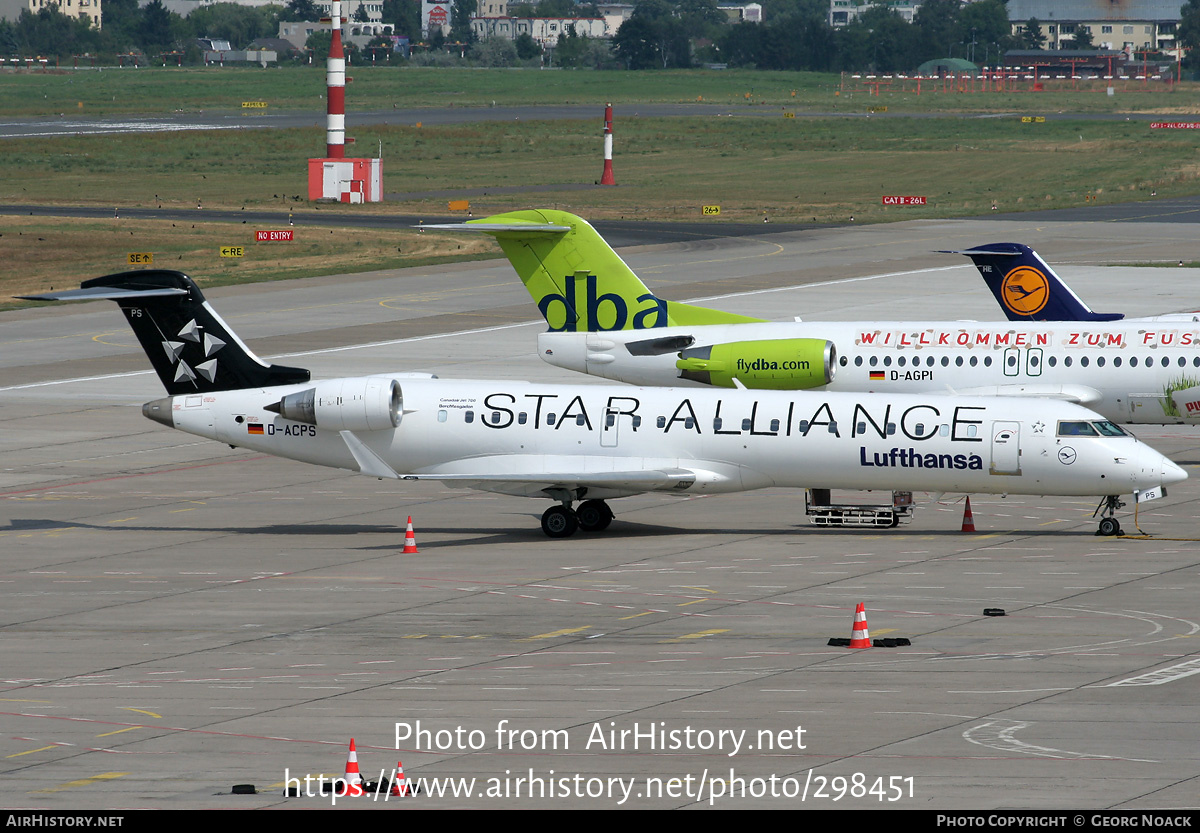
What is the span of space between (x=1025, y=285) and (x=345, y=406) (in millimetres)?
22080

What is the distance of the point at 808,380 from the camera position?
43156 millimetres

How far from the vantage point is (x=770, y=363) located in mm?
42781

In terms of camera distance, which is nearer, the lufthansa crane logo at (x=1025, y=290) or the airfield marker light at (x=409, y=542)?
the airfield marker light at (x=409, y=542)

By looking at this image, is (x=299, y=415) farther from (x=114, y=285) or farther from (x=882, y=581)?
(x=882, y=581)

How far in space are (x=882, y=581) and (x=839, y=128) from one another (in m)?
148

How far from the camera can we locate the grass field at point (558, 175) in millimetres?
88812

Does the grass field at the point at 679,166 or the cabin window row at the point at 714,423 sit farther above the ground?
the grass field at the point at 679,166

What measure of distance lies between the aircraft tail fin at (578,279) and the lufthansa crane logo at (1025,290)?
915 cm

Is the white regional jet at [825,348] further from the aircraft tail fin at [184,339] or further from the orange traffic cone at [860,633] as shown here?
the orange traffic cone at [860,633]

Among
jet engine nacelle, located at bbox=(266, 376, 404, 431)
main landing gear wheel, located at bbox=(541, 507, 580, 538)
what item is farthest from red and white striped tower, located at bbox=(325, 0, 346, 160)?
main landing gear wheel, located at bbox=(541, 507, 580, 538)

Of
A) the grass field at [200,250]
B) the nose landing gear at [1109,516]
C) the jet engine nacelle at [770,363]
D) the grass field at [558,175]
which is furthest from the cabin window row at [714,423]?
the grass field at [558,175]

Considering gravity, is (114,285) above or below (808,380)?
above

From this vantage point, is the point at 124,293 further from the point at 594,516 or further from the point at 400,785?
the point at 400,785

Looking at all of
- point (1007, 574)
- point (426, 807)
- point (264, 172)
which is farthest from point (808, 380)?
point (264, 172)
